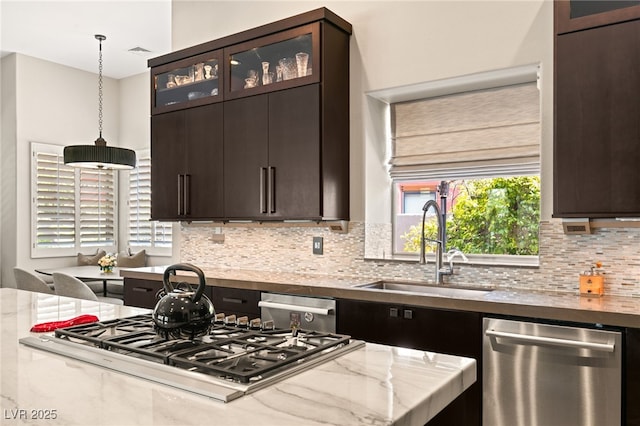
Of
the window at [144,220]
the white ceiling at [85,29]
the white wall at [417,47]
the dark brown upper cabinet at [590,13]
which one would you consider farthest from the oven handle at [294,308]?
the window at [144,220]

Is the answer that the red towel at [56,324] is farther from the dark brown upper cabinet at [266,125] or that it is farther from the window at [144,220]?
the window at [144,220]

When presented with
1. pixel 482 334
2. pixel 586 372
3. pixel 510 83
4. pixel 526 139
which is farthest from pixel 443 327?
pixel 510 83

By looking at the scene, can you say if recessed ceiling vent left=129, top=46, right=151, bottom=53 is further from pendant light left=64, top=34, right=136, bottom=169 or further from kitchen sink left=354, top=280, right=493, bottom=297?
kitchen sink left=354, top=280, right=493, bottom=297

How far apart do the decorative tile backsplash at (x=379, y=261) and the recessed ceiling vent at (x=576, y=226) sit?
5 centimetres

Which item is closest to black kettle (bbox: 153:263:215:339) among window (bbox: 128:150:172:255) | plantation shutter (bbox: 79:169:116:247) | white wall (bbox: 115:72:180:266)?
window (bbox: 128:150:172:255)

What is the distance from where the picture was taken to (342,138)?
3.41m

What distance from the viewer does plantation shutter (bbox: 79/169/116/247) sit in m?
6.76

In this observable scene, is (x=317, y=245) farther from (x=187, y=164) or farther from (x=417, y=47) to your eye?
(x=417, y=47)

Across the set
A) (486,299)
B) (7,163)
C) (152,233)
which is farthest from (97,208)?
(486,299)

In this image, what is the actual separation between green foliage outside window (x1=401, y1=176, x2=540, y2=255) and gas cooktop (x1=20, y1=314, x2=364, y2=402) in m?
1.94

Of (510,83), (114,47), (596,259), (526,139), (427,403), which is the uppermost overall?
(114,47)

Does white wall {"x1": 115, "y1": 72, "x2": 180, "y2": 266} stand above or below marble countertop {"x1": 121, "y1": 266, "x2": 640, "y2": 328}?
above

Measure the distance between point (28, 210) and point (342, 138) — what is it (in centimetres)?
451

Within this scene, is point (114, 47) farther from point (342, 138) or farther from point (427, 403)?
point (427, 403)
